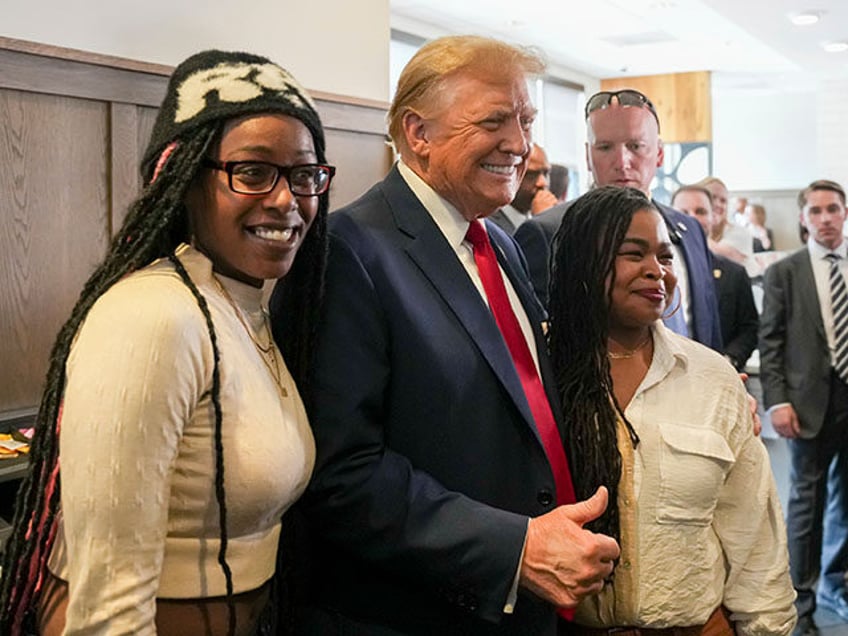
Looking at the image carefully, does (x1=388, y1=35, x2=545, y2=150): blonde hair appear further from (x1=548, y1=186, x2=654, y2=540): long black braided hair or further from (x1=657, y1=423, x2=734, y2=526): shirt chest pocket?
(x1=657, y1=423, x2=734, y2=526): shirt chest pocket

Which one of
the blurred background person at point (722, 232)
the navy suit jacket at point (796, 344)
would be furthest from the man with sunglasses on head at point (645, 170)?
the blurred background person at point (722, 232)

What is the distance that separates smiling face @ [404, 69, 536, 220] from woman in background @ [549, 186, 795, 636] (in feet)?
0.87

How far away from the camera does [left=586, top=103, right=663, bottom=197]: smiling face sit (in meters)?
2.51

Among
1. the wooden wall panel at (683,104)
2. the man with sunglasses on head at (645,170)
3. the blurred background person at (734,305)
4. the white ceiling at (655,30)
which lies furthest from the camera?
the wooden wall panel at (683,104)

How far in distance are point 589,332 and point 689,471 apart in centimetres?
31

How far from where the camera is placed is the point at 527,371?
1558mm

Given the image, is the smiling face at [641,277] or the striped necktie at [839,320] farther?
the striped necktie at [839,320]

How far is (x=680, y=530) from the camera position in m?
1.61

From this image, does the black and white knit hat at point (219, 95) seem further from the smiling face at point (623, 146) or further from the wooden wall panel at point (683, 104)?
the wooden wall panel at point (683, 104)

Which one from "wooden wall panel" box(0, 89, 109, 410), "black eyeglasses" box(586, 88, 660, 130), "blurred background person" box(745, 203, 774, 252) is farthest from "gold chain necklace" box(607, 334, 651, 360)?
"blurred background person" box(745, 203, 774, 252)

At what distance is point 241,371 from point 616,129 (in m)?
1.64

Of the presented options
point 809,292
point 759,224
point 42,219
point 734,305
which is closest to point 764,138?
point 759,224

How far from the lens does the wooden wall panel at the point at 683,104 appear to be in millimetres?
9742

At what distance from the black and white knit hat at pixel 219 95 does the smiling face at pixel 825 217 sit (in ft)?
10.5
